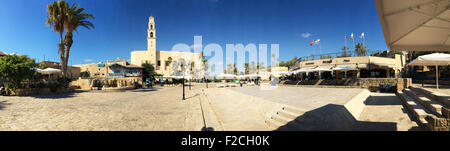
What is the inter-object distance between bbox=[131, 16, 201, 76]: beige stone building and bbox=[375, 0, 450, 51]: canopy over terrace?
67045 millimetres

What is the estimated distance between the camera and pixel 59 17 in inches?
624

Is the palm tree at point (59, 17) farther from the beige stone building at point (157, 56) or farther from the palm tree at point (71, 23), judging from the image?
the beige stone building at point (157, 56)

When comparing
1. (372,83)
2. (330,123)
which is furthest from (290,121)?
(372,83)

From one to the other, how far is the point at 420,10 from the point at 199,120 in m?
5.67

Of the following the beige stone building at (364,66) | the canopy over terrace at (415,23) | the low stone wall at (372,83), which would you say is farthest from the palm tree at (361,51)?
the canopy over terrace at (415,23)

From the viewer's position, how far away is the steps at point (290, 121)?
4.22m

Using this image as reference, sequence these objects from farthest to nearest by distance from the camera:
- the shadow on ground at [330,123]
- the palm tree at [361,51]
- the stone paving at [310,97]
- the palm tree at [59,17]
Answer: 1. the palm tree at [361,51]
2. the palm tree at [59,17]
3. the stone paving at [310,97]
4. the shadow on ground at [330,123]

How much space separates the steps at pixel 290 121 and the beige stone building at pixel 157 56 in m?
64.8

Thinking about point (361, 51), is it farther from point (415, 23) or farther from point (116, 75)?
point (116, 75)

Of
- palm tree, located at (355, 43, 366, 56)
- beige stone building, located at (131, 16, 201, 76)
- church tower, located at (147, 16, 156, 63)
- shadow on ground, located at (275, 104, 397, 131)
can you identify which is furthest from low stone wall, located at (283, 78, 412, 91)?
church tower, located at (147, 16, 156, 63)

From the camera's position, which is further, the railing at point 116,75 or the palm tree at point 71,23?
the railing at point 116,75

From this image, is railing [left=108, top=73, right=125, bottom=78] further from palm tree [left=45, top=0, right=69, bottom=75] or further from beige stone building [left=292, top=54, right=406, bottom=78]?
beige stone building [left=292, top=54, right=406, bottom=78]
